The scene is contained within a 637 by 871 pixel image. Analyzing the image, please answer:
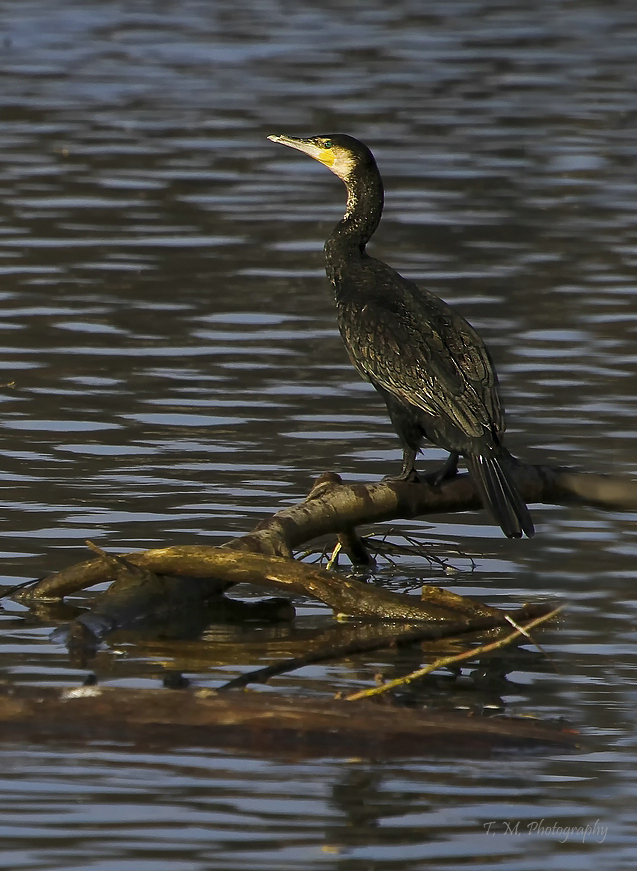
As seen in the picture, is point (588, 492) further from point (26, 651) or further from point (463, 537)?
point (26, 651)

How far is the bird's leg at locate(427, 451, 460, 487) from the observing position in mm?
7465

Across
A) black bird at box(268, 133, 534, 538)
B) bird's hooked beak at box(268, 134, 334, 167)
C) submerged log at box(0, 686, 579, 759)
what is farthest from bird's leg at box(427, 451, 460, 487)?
submerged log at box(0, 686, 579, 759)

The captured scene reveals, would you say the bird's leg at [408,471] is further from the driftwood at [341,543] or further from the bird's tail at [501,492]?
the bird's tail at [501,492]

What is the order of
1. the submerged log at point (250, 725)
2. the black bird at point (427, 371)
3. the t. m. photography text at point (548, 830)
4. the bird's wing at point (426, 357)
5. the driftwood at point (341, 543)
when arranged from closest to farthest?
the t. m. photography text at point (548, 830) < the submerged log at point (250, 725) < the driftwood at point (341, 543) < the black bird at point (427, 371) < the bird's wing at point (426, 357)

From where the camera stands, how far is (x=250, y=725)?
17.1 ft

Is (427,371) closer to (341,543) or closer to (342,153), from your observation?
(341,543)

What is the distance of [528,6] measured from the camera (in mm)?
31891

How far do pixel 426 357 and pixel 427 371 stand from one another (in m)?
0.06

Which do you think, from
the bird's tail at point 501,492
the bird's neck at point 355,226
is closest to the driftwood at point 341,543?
the bird's tail at point 501,492

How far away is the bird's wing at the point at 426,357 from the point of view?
24.1 ft

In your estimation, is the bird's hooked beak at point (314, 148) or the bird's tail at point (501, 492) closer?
the bird's tail at point (501, 492)

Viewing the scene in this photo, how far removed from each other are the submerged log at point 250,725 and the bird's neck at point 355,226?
3370 millimetres

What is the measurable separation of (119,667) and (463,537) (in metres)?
2.34

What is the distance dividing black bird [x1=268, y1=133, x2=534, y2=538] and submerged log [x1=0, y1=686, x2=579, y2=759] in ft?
5.82
